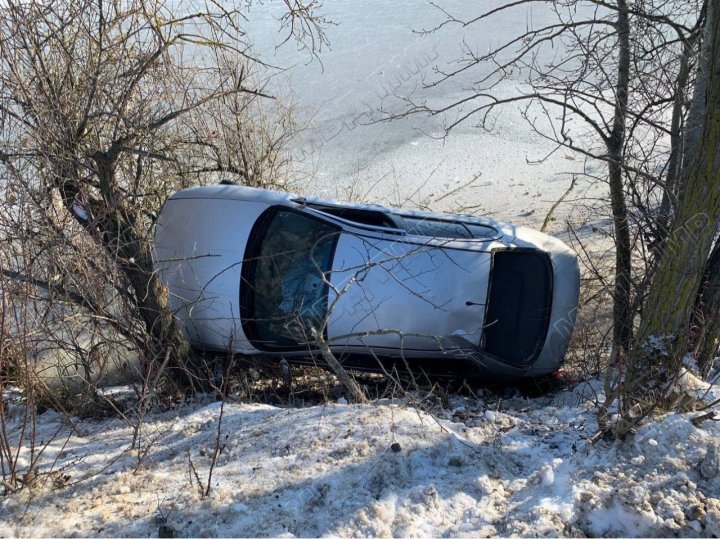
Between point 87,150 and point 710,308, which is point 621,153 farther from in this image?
point 87,150

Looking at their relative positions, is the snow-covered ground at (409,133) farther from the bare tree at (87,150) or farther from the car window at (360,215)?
the bare tree at (87,150)

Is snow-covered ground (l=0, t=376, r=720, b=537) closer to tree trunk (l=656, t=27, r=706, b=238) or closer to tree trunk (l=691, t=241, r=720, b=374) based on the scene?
tree trunk (l=691, t=241, r=720, b=374)

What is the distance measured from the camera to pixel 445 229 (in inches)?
237

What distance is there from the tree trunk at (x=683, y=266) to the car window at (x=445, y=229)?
2280 mm

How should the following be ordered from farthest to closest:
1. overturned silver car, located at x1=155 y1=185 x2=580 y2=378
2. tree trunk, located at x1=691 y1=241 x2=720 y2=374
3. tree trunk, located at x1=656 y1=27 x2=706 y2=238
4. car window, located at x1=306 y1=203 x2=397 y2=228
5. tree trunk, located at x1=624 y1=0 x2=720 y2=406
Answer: car window, located at x1=306 y1=203 x2=397 y2=228
overturned silver car, located at x1=155 y1=185 x2=580 y2=378
tree trunk, located at x1=656 y1=27 x2=706 y2=238
tree trunk, located at x1=691 y1=241 x2=720 y2=374
tree trunk, located at x1=624 y1=0 x2=720 y2=406

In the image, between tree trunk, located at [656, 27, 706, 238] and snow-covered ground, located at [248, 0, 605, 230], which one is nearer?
tree trunk, located at [656, 27, 706, 238]

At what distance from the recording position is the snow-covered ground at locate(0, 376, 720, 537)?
3.07m

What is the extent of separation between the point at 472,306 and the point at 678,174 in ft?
6.08

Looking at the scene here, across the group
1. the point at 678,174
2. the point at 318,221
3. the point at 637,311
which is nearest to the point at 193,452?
the point at 318,221

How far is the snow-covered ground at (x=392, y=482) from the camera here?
121 inches

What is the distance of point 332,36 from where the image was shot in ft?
44.5

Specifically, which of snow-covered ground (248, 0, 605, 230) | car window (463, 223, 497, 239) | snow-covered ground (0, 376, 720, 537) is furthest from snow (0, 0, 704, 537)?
snow-covered ground (248, 0, 605, 230)

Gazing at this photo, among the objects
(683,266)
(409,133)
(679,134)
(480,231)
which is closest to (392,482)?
(683,266)

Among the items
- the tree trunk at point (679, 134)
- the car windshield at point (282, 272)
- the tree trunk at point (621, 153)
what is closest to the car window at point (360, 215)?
the car windshield at point (282, 272)
